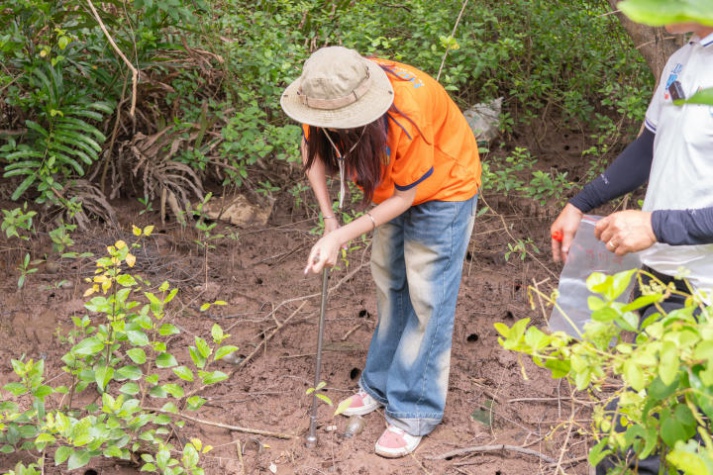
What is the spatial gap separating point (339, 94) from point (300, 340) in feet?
5.67

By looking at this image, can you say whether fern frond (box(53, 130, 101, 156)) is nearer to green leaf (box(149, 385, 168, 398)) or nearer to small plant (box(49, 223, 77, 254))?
small plant (box(49, 223, 77, 254))

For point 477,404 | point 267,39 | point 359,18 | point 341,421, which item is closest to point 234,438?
point 341,421

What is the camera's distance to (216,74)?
478 cm

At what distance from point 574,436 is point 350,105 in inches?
65.6

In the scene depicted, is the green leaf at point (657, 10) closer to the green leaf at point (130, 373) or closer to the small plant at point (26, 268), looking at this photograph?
the green leaf at point (130, 373)

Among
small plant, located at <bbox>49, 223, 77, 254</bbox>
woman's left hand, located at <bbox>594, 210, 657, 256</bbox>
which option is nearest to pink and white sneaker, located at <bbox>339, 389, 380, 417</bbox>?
woman's left hand, located at <bbox>594, 210, 657, 256</bbox>

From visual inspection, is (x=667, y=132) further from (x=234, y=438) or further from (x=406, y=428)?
(x=234, y=438)

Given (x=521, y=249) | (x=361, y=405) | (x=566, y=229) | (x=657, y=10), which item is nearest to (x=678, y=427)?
(x=657, y=10)

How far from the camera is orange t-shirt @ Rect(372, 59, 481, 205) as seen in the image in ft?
7.77

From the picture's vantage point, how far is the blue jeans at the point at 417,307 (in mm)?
2711

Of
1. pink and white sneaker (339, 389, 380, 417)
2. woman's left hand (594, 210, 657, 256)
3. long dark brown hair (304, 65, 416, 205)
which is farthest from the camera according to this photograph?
pink and white sneaker (339, 389, 380, 417)

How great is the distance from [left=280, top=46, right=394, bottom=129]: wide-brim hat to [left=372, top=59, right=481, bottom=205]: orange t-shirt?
0.13 m

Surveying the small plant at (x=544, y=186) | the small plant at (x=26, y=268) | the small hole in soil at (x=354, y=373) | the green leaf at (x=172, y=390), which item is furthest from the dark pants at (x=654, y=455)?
the small plant at (x=26, y=268)

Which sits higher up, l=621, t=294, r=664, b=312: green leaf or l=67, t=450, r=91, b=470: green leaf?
l=621, t=294, r=664, b=312: green leaf
